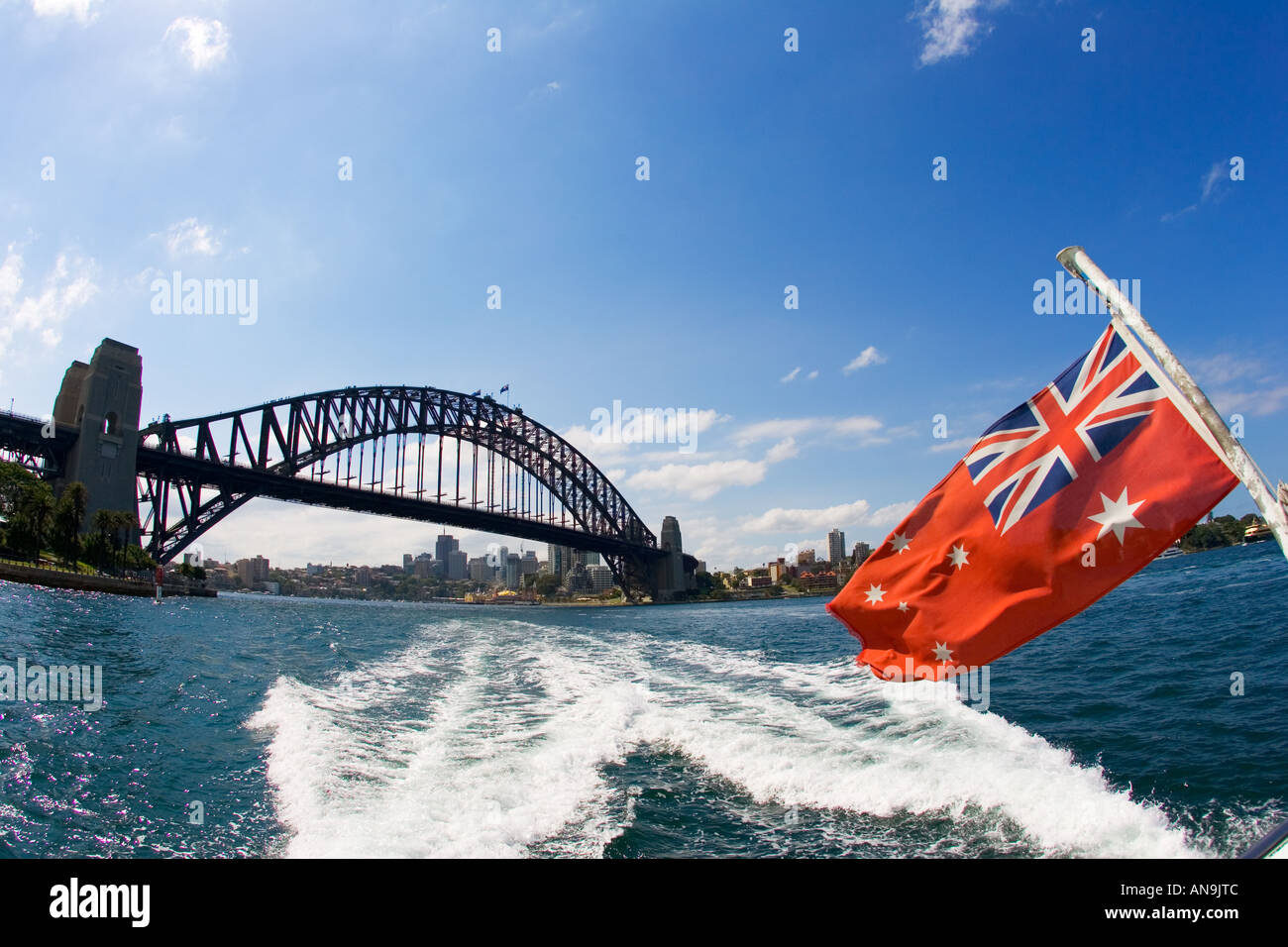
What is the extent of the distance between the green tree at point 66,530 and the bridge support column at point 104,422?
301cm

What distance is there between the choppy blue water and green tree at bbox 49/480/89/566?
3049 cm

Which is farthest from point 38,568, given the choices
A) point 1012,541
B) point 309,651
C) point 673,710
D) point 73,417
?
point 1012,541

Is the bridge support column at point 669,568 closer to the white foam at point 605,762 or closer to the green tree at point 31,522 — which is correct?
the green tree at point 31,522

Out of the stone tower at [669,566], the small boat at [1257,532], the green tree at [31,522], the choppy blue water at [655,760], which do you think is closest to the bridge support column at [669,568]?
the stone tower at [669,566]

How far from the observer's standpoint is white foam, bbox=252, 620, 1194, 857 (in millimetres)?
5664

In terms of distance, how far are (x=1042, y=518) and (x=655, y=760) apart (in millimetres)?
6203

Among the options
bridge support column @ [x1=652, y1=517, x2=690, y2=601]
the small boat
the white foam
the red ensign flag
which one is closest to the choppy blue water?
the white foam

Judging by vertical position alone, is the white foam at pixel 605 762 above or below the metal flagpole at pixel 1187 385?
below

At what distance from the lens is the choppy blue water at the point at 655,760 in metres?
5.55

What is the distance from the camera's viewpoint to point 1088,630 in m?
18.1

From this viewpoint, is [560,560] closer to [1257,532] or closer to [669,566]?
[669,566]

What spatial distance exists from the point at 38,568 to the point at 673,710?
1550 inches
